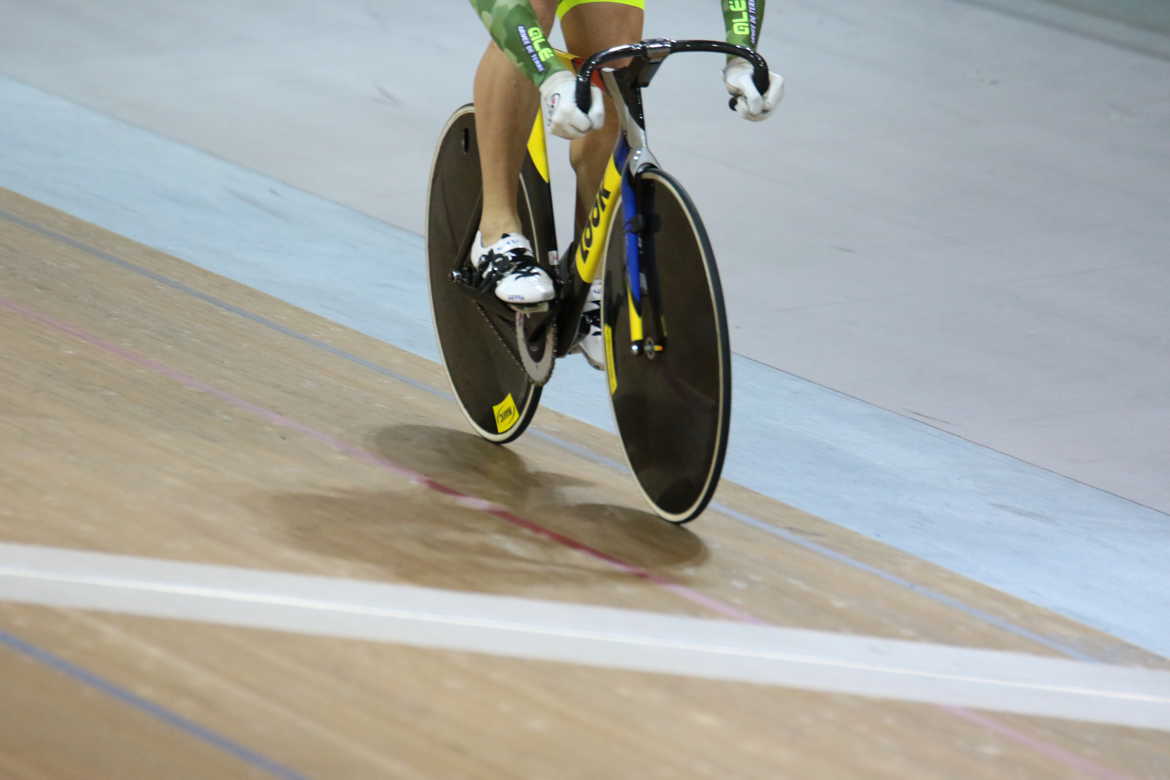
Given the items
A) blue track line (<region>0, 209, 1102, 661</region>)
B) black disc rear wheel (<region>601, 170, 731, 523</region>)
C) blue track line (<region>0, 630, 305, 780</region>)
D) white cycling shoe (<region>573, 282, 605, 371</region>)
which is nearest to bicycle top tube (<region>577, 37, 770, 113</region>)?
black disc rear wheel (<region>601, 170, 731, 523</region>)

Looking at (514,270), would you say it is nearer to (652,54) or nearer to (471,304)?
(471,304)

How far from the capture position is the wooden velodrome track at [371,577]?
1.89 meters

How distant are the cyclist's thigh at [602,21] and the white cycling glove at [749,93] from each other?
275 mm

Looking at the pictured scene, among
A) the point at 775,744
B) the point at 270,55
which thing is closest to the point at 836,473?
the point at 775,744

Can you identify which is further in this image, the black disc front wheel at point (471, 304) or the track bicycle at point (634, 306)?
the black disc front wheel at point (471, 304)

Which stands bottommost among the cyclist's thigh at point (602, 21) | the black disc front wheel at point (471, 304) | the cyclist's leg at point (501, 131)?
the black disc front wheel at point (471, 304)

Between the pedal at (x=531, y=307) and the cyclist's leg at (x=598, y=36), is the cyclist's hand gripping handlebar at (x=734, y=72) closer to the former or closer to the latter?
the cyclist's leg at (x=598, y=36)

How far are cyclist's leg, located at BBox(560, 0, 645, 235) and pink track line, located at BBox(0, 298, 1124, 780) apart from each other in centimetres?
57

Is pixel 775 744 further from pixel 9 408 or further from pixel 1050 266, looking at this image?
pixel 1050 266

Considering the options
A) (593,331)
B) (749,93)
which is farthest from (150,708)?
(749,93)

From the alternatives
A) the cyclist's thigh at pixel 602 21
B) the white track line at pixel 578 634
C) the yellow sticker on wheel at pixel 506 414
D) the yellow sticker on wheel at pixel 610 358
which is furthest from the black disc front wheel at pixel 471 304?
the white track line at pixel 578 634

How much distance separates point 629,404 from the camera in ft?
8.90

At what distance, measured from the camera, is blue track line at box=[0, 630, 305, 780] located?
179 centimetres

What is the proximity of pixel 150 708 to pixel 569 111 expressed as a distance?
42.9 inches
